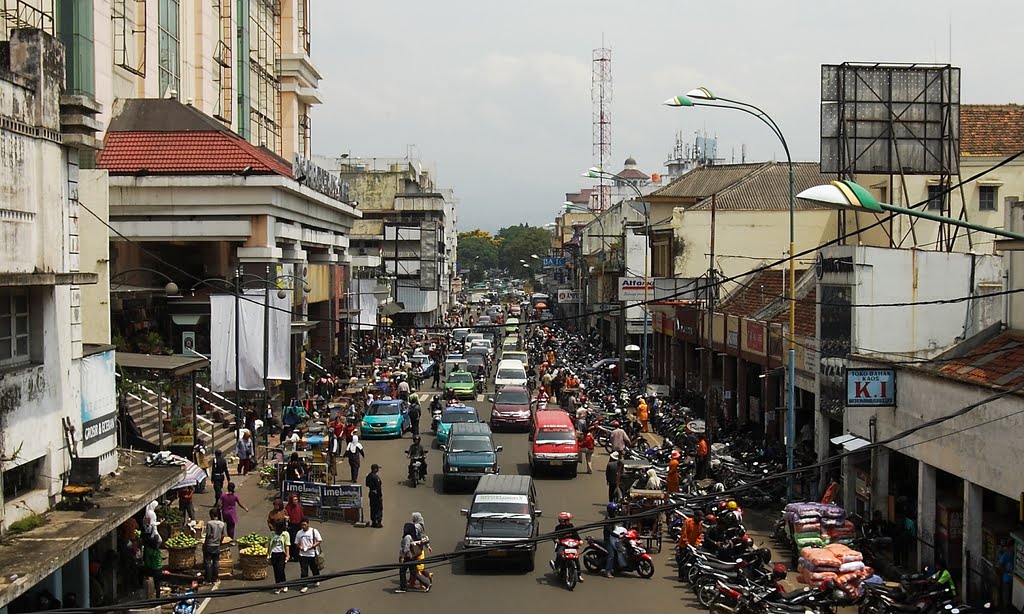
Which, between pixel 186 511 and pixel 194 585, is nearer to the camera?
pixel 194 585

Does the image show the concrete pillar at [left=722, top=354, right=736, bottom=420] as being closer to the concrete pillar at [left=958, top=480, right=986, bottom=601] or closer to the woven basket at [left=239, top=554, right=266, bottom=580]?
the concrete pillar at [left=958, top=480, right=986, bottom=601]

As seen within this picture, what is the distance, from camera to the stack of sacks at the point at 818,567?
17.8 m

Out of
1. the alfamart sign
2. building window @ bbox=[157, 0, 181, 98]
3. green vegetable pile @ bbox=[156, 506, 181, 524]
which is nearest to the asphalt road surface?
green vegetable pile @ bbox=[156, 506, 181, 524]

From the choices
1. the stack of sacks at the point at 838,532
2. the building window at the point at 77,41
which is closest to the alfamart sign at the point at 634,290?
the building window at the point at 77,41

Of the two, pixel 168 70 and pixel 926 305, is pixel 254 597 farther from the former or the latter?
pixel 168 70

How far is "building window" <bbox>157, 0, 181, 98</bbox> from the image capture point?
1647 inches

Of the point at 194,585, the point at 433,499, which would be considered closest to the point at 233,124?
the point at 433,499

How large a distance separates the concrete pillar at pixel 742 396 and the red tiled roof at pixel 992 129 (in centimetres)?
1562

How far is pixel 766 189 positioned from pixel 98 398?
4343 centimetres

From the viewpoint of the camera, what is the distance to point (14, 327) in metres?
14.5

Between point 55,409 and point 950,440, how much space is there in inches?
545

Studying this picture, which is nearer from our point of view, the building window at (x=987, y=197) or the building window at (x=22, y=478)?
the building window at (x=22, y=478)

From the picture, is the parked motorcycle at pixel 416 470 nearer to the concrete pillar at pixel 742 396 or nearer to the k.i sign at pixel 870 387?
the k.i sign at pixel 870 387

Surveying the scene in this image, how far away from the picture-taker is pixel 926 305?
23.2 meters
